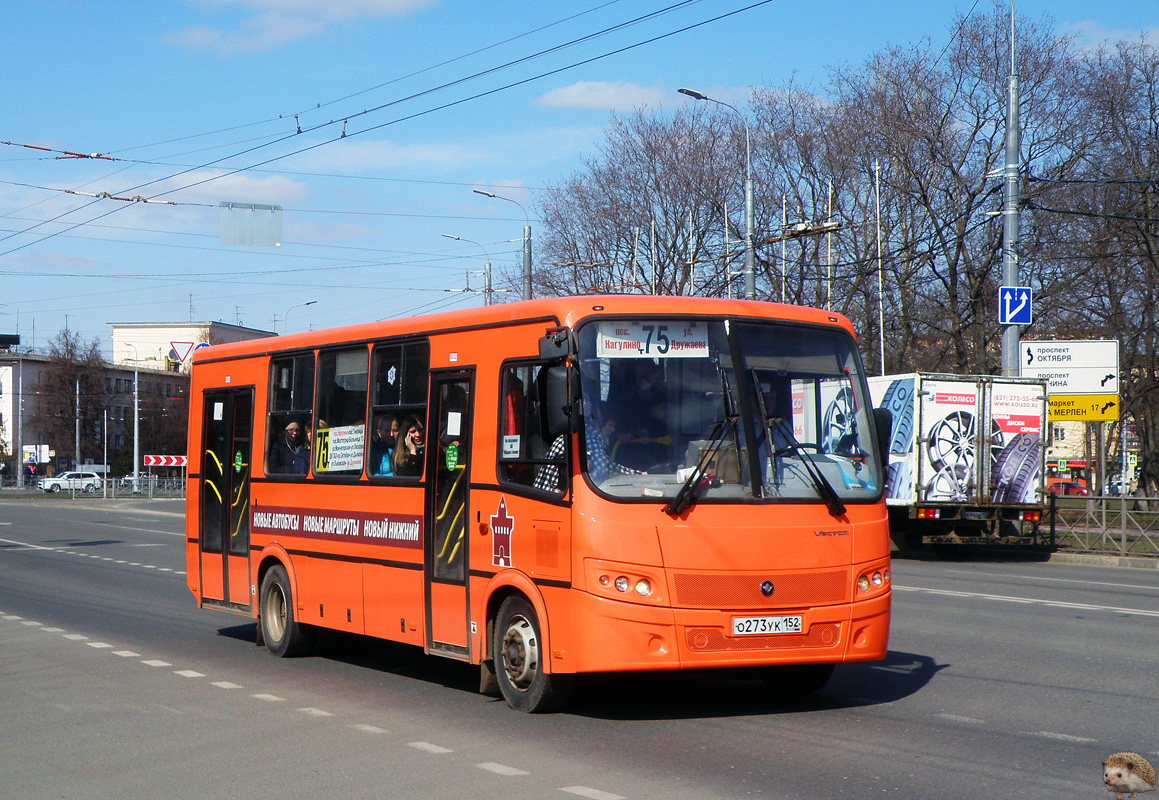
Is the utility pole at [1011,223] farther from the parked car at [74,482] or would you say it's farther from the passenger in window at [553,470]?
the parked car at [74,482]

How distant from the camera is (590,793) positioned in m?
6.21

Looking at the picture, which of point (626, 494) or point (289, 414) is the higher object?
point (289, 414)

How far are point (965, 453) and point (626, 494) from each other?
1629 centimetres

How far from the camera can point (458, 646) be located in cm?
910

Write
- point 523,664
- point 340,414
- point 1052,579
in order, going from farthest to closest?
point 1052,579 → point 340,414 → point 523,664

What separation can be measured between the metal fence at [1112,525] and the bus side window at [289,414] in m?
14.6

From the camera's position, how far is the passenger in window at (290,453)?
11.3m

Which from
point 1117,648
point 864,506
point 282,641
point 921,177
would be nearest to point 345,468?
point 282,641

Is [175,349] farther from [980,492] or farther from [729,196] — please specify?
[980,492]

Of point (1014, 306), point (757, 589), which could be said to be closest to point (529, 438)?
point (757, 589)

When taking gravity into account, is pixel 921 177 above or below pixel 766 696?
above

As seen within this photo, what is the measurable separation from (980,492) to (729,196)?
24.7 m

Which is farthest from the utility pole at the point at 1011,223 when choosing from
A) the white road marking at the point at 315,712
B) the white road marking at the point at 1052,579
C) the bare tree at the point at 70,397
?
the bare tree at the point at 70,397

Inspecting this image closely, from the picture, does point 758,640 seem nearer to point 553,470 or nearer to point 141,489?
point 553,470
